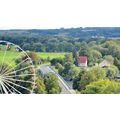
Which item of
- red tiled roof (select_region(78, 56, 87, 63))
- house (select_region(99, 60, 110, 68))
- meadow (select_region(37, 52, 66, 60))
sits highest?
meadow (select_region(37, 52, 66, 60))

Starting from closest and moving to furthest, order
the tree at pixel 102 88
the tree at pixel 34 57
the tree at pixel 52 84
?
1. the tree at pixel 102 88
2. the tree at pixel 52 84
3. the tree at pixel 34 57

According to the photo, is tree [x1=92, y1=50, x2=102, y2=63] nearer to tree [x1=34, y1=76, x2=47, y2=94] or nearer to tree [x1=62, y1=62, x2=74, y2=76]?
tree [x1=62, y1=62, x2=74, y2=76]

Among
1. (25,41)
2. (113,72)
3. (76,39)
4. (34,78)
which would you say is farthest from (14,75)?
(113,72)

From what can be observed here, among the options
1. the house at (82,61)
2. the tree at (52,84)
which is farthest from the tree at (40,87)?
the house at (82,61)

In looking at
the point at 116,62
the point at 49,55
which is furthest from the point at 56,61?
the point at 116,62

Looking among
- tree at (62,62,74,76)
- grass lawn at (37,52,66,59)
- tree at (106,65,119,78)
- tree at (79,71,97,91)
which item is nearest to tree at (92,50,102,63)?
tree at (106,65,119,78)

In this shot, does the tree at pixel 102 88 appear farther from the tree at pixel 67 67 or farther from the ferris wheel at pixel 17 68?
the ferris wheel at pixel 17 68
